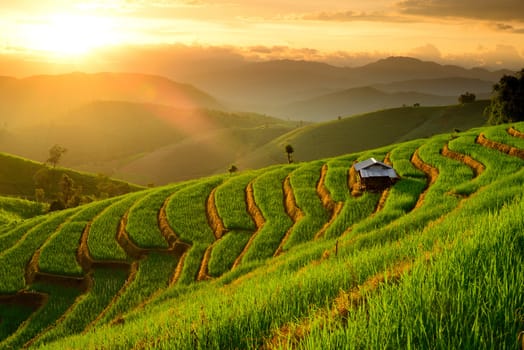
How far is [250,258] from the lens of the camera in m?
24.4

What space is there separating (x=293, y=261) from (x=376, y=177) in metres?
15.7

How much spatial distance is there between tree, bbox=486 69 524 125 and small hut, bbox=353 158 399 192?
192ft

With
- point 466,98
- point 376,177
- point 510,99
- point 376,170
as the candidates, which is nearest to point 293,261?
point 376,177

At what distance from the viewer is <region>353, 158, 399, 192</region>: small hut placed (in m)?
32.3

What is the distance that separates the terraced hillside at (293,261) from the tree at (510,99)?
38821 mm

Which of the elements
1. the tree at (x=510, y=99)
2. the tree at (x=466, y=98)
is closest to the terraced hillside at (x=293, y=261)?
the tree at (x=510, y=99)

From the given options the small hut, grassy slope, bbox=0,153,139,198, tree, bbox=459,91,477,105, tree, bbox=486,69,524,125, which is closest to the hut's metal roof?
the small hut

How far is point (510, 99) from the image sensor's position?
79.4 m

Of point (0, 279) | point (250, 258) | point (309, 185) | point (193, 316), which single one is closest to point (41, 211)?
point (0, 279)

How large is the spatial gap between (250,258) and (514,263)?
761 inches

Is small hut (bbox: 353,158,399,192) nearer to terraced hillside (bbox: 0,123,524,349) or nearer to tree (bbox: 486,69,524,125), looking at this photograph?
terraced hillside (bbox: 0,123,524,349)

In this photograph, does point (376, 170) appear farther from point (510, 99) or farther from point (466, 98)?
point (466, 98)

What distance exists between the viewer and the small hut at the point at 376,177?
32281mm

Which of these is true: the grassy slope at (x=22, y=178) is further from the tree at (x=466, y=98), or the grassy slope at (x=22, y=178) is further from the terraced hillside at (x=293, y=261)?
the tree at (x=466, y=98)
